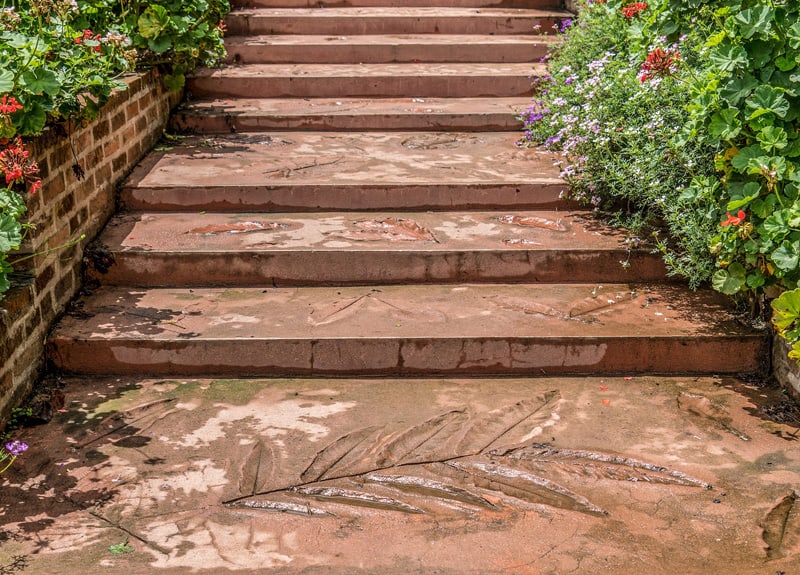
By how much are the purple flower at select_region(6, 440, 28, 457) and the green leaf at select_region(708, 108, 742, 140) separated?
312 cm

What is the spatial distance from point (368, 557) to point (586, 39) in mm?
4578

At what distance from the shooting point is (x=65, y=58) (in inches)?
175

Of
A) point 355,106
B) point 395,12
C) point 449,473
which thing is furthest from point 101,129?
point 395,12

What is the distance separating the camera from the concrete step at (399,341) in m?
4.30

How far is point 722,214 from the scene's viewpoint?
434 centimetres

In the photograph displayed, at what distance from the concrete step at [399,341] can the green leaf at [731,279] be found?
0.86 ft

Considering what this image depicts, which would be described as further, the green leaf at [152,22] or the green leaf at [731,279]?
the green leaf at [152,22]

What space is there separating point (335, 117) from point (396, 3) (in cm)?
237

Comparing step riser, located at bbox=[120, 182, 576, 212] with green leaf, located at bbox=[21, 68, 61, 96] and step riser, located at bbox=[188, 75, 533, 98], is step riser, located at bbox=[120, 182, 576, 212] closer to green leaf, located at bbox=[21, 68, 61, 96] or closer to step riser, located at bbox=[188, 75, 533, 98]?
green leaf, located at bbox=[21, 68, 61, 96]

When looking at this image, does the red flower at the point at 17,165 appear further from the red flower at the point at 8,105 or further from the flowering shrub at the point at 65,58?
the red flower at the point at 8,105

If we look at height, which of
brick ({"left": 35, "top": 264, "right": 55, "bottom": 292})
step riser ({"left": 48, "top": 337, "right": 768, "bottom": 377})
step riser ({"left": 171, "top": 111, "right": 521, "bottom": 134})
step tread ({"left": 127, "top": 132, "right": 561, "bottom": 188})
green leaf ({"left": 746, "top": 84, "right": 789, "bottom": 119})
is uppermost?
green leaf ({"left": 746, "top": 84, "right": 789, "bottom": 119})

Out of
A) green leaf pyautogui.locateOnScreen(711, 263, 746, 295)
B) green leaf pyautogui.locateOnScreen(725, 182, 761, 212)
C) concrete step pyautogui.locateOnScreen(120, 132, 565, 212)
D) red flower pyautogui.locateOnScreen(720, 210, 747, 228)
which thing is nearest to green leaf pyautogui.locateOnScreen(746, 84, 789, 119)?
green leaf pyautogui.locateOnScreen(725, 182, 761, 212)

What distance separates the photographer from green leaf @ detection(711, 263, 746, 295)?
4211 mm

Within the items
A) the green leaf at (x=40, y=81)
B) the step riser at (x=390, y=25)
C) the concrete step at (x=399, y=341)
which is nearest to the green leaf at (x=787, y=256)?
the concrete step at (x=399, y=341)
